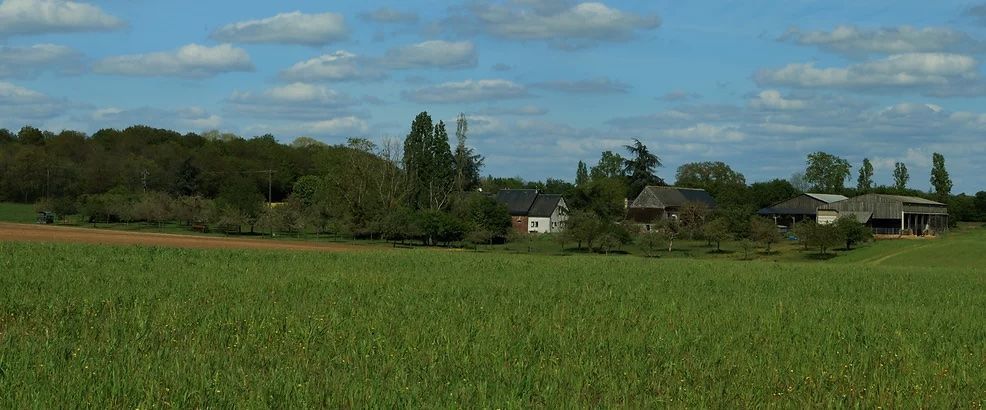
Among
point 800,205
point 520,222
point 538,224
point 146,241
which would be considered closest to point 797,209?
point 800,205

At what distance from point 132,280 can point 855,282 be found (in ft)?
83.8

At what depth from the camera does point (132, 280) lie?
1048 inches

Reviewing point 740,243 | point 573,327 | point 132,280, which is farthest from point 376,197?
point 573,327

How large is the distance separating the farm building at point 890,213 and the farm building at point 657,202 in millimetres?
17228

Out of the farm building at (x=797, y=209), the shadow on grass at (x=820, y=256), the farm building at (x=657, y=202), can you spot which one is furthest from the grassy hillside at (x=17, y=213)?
the farm building at (x=797, y=209)

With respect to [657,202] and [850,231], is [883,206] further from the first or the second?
[850,231]

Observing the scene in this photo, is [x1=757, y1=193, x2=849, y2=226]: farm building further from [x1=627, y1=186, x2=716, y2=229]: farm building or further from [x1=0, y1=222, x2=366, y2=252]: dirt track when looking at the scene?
[x1=0, y1=222, x2=366, y2=252]: dirt track

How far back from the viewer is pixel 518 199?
142m

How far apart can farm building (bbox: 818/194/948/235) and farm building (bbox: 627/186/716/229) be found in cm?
1723

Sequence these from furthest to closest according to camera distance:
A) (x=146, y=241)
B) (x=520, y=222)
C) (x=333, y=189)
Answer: (x=520, y=222), (x=333, y=189), (x=146, y=241)

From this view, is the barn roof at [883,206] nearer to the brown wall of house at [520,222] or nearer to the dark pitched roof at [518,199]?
the dark pitched roof at [518,199]

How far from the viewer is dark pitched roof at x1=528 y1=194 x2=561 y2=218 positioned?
138m

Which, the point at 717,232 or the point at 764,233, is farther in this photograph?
the point at 717,232

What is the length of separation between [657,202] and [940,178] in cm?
5631
